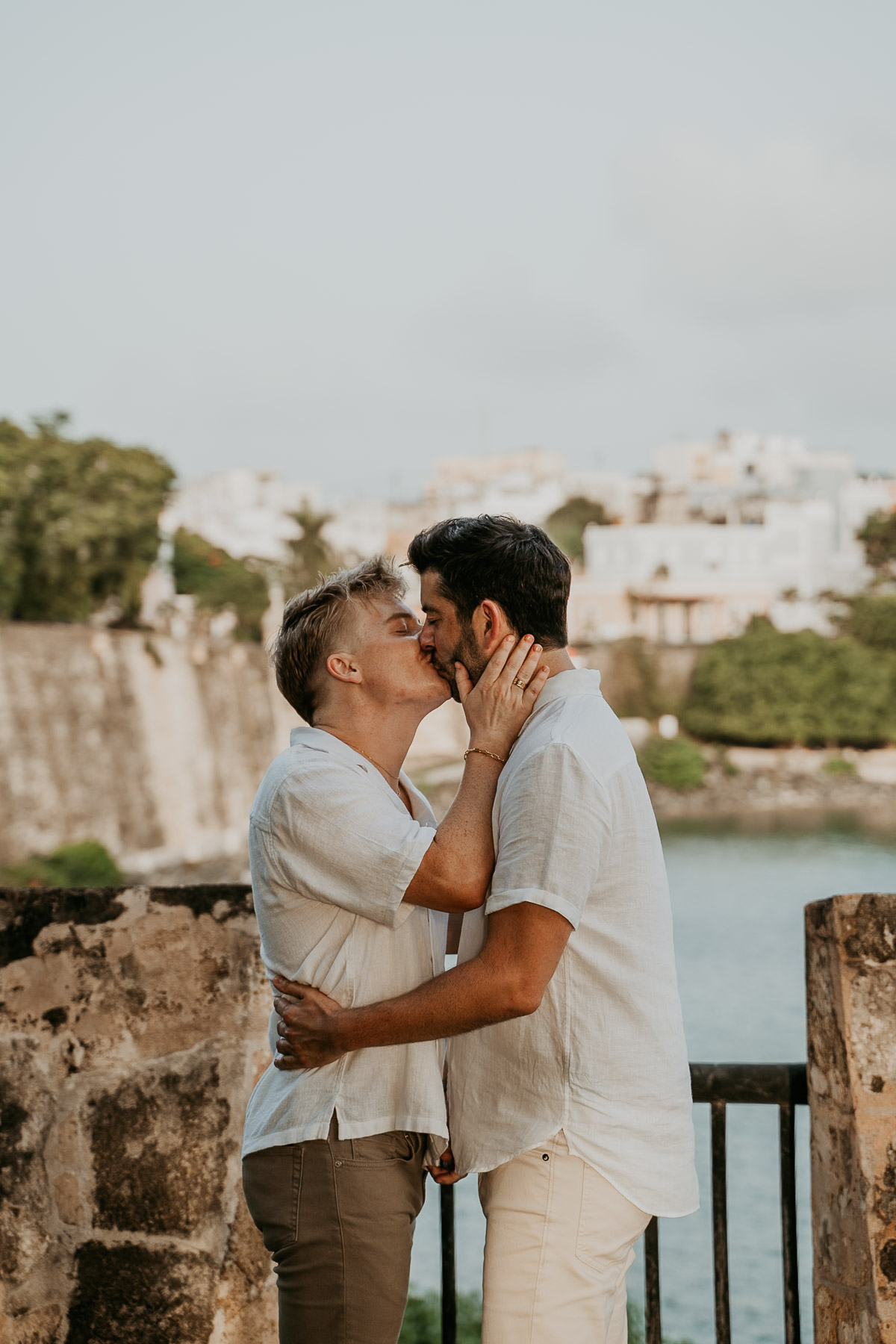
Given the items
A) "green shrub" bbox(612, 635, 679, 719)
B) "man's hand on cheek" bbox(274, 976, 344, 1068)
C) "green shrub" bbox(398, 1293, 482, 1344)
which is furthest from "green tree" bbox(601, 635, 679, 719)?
"man's hand on cheek" bbox(274, 976, 344, 1068)

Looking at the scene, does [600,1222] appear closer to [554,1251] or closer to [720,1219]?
[554,1251]

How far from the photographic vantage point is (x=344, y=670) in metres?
1.84

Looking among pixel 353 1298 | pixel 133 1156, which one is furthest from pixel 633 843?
pixel 133 1156

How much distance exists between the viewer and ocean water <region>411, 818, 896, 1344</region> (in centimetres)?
842

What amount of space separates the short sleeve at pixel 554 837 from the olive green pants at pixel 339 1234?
0.37 meters

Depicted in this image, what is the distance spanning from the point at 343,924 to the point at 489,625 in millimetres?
430

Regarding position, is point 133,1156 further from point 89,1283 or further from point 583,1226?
point 583,1226

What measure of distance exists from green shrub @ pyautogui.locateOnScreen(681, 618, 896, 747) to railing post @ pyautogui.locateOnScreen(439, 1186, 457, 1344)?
44.9 metres

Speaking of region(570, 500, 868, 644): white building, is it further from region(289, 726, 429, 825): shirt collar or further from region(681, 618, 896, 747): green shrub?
region(289, 726, 429, 825): shirt collar

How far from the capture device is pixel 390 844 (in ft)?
5.32

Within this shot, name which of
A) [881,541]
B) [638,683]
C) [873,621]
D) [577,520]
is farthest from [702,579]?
Answer: [638,683]

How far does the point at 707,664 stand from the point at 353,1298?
47.2 m

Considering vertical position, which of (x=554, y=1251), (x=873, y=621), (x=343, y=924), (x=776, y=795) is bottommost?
(x=776, y=795)

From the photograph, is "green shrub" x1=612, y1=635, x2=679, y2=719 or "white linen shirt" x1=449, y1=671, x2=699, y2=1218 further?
"green shrub" x1=612, y1=635, x2=679, y2=719
